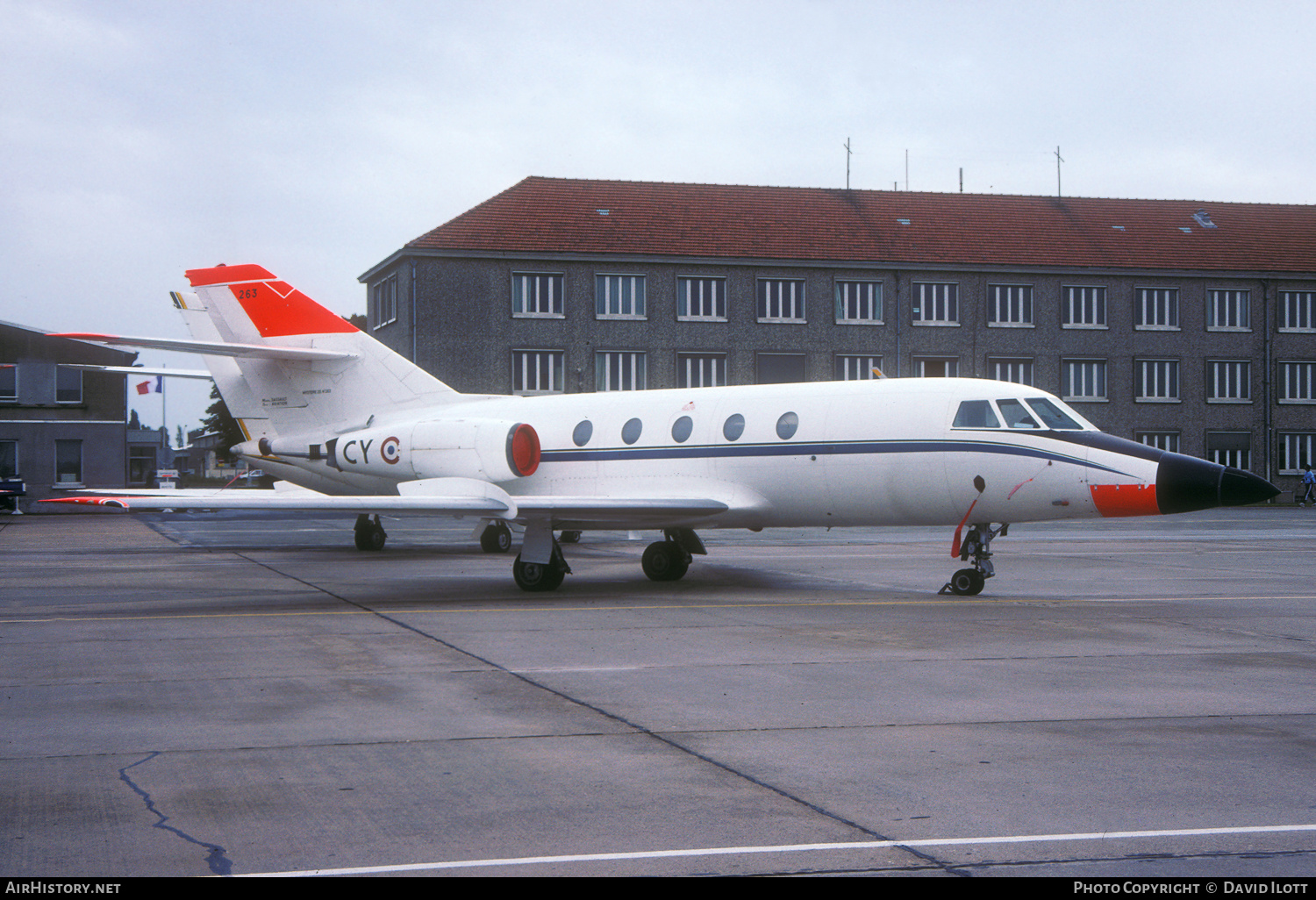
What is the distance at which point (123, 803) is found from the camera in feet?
18.5

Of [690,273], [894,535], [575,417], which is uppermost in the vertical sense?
[690,273]

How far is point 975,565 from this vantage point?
15.5 metres

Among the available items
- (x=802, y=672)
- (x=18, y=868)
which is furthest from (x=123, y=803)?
(x=802, y=672)

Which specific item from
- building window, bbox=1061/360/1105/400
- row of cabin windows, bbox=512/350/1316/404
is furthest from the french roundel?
building window, bbox=1061/360/1105/400

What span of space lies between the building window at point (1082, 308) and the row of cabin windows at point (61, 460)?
148 feet

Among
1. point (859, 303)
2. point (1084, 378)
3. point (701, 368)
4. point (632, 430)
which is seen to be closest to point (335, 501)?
point (632, 430)

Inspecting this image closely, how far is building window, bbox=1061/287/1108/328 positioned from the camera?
57125 millimetres

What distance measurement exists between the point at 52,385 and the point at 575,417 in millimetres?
43890

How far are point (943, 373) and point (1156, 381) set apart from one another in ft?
33.9

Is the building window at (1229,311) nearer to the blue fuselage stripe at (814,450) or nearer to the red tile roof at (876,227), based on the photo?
the red tile roof at (876,227)

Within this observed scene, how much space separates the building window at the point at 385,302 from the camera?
54.2m

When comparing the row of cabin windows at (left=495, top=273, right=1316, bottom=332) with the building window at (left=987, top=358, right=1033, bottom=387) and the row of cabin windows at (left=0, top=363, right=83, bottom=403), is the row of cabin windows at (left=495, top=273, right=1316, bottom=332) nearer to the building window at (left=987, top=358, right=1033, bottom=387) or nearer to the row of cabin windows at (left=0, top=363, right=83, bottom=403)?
the building window at (left=987, top=358, right=1033, bottom=387)

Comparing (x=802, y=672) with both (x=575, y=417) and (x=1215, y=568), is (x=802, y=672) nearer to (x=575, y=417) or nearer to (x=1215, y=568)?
(x=575, y=417)

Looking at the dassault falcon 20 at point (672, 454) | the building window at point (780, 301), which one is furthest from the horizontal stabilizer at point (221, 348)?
the building window at point (780, 301)
